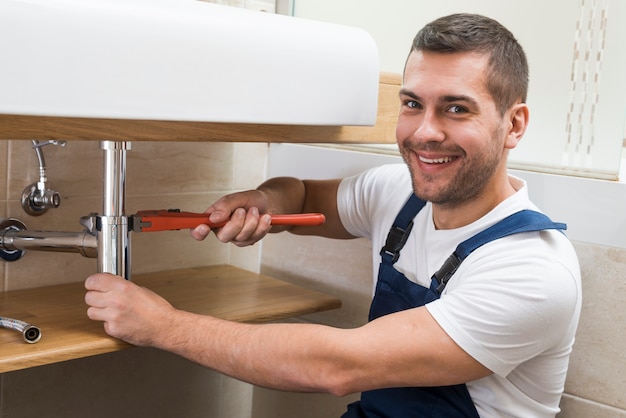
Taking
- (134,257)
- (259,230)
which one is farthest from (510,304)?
(134,257)

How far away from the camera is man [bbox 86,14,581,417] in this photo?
3.73 feet

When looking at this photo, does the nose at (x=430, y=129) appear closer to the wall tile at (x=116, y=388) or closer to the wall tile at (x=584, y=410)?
the wall tile at (x=584, y=410)

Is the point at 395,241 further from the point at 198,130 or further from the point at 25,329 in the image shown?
the point at 25,329

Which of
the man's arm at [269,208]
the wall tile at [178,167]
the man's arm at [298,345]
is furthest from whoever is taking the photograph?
the wall tile at [178,167]

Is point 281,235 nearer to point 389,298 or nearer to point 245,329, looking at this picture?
point 389,298

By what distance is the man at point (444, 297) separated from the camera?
A: 114 centimetres

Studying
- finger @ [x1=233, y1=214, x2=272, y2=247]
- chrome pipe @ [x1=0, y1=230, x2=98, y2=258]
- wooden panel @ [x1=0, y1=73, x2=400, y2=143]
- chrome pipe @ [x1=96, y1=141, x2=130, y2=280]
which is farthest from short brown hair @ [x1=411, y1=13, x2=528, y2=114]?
chrome pipe @ [x1=0, y1=230, x2=98, y2=258]

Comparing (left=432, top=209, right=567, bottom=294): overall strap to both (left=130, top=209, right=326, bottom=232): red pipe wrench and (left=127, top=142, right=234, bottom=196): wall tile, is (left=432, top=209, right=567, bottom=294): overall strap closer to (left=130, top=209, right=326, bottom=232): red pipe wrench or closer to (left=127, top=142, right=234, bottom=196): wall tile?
(left=130, top=209, right=326, bottom=232): red pipe wrench

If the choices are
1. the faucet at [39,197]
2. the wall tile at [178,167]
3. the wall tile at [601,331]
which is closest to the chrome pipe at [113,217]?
the faucet at [39,197]

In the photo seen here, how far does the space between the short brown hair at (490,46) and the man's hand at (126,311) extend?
0.60 metres

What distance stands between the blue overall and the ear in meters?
0.13

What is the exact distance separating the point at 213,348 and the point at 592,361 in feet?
2.15

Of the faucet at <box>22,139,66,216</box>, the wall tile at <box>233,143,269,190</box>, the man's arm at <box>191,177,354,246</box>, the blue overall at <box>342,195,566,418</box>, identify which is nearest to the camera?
the blue overall at <box>342,195,566,418</box>

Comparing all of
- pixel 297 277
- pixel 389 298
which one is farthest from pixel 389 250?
pixel 297 277
